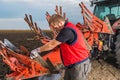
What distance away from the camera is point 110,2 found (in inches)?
519

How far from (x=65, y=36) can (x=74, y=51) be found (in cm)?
31

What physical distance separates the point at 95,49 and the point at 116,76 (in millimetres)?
1582

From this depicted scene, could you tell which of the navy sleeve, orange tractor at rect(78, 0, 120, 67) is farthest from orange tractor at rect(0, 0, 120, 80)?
the navy sleeve

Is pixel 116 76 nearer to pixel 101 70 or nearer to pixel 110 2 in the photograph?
pixel 101 70

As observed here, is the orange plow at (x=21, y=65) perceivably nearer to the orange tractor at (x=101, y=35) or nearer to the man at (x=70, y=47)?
the orange tractor at (x=101, y=35)

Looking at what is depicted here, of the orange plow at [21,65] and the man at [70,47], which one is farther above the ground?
the man at [70,47]

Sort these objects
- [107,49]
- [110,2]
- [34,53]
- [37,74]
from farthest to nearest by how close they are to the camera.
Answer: [110,2]
[107,49]
[37,74]
[34,53]

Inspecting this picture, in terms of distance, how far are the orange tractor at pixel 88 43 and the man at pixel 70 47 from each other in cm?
172

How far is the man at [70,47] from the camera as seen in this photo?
619 cm

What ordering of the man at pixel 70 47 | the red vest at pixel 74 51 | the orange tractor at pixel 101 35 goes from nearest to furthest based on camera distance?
the man at pixel 70 47
the red vest at pixel 74 51
the orange tractor at pixel 101 35

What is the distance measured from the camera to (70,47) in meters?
6.32

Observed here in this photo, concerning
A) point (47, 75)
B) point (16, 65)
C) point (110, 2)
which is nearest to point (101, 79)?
point (47, 75)

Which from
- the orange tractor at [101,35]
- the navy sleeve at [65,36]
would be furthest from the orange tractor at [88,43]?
the navy sleeve at [65,36]

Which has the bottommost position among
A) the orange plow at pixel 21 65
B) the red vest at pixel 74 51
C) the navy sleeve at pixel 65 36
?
the orange plow at pixel 21 65
